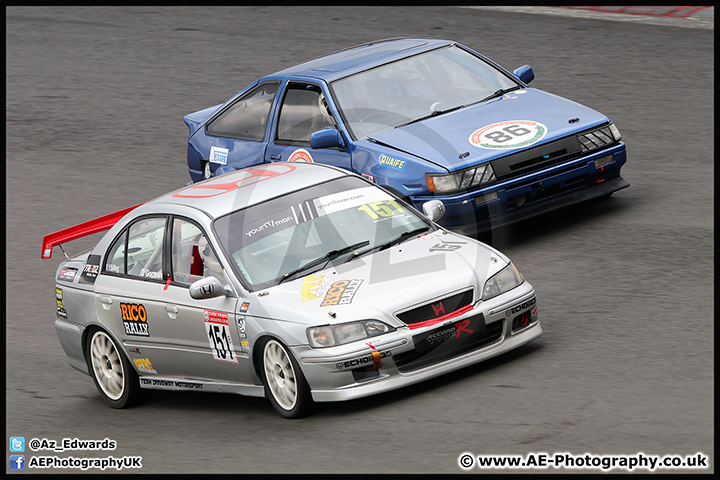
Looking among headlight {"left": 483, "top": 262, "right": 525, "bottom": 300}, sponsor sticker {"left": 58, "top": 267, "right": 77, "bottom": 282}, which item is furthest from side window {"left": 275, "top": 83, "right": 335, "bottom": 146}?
headlight {"left": 483, "top": 262, "right": 525, "bottom": 300}

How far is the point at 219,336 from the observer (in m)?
7.27

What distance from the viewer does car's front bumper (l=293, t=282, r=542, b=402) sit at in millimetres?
6691

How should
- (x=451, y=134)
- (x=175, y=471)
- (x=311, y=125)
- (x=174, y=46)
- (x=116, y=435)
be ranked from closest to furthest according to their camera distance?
(x=175, y=471) → (x=116, y=435) → (x=451, y=134) → (x=311, y=125) → (x=174, y=46)

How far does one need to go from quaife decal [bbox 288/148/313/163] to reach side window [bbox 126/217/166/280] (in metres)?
2.59

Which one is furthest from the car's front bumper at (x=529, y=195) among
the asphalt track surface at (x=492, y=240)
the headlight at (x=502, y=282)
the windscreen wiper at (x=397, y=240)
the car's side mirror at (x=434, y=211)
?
the headlight at (x=502, y=282)

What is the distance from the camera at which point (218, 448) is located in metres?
6.68

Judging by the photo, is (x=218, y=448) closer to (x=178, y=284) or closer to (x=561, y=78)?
(x=178, y=284)

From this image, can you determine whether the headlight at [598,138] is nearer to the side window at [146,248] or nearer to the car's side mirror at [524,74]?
the car's side mirror at [524,74]

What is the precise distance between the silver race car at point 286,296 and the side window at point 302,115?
1897 mm

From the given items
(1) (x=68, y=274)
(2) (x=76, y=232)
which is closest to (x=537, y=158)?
(2) (x=76, y=232)

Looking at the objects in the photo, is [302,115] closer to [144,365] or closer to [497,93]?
[497,93]

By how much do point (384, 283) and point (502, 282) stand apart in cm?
82

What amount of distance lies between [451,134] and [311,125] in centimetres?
145

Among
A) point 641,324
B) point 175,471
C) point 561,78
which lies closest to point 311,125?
point 641,324
